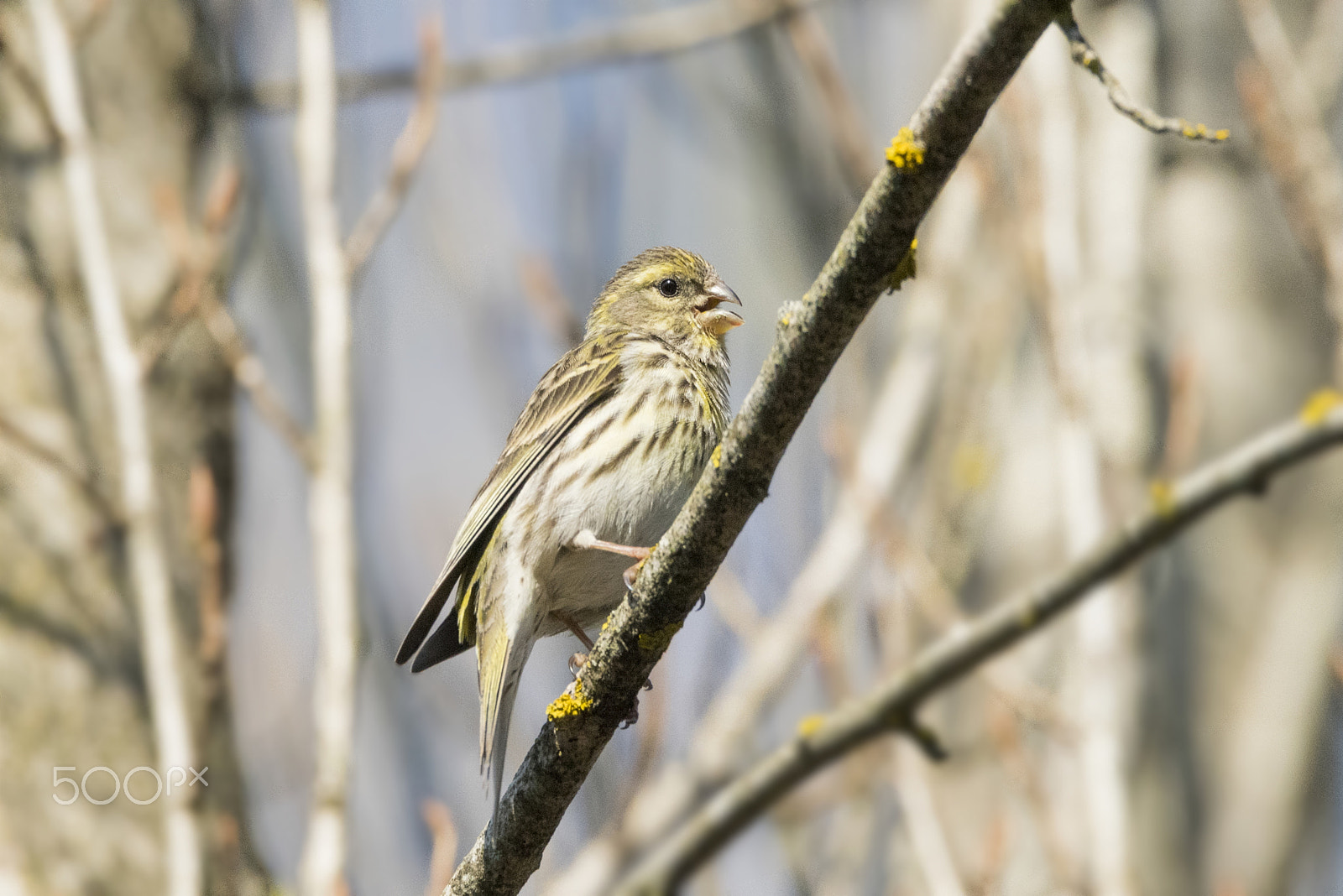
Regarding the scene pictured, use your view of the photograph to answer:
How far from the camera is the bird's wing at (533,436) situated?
15.4 feet

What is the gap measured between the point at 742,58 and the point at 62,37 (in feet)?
19.6

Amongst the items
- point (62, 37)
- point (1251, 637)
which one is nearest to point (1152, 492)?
point (1251, 637)

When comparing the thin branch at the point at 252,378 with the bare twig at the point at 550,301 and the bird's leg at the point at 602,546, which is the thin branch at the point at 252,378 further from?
the bare twig at the point at 550,301

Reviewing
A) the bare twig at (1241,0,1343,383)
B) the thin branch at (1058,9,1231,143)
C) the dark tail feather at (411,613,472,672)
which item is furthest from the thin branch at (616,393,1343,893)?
the bare twig at (1241,0,1343,383)

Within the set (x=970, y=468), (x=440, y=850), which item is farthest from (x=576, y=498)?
(x=970, y=468)

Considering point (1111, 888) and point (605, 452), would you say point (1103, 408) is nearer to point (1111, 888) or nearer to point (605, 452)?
point (1111, 888)

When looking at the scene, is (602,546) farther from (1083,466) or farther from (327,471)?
(1083,466)

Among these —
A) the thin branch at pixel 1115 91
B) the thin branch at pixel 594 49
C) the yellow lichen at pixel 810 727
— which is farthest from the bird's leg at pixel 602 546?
the thin branch at pixel 594 49

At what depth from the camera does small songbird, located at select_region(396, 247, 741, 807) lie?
14.8 feet

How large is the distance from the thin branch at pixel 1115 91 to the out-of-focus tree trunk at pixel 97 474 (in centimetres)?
420

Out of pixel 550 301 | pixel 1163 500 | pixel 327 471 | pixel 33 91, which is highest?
pixel 33 91

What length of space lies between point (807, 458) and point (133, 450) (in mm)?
4903

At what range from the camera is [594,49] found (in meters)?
9.09

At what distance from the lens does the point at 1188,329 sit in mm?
7859
